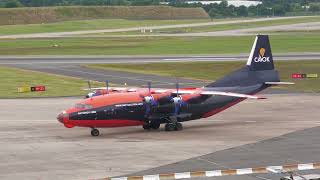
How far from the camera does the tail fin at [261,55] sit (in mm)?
54219

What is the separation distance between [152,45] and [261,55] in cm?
8561

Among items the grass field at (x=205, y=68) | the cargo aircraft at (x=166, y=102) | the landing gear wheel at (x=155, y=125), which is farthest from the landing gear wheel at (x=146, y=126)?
the grass field at (x=205, y=68)

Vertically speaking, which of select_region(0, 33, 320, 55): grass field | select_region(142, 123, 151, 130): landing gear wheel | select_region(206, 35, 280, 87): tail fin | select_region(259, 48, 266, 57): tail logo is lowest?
select_region(0, 33, 320, 55): grass field

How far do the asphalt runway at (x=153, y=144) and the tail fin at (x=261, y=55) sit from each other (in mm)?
4033

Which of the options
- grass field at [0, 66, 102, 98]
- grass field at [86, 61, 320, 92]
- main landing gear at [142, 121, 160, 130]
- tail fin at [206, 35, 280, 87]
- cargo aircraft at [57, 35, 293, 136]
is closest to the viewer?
cargo aircraft at [57, 35, 293, 136]

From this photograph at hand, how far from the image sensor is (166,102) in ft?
161

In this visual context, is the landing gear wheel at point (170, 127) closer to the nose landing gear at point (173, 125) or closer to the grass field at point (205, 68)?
the nose landing gear at point (173, 125)

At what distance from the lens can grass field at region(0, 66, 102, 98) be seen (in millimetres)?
70062

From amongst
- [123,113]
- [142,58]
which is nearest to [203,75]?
[142,58]

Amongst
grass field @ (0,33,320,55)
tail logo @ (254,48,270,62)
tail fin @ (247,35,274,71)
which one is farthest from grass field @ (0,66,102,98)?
grass field @ (0,33,320,55)

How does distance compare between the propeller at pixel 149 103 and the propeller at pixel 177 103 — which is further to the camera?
the propeller at pixel 177 103

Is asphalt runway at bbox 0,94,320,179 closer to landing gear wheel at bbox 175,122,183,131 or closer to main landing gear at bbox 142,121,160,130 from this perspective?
main landing gear at bbox 142,121,160,130

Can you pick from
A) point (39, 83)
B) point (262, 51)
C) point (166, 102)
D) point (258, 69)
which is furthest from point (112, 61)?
point (166, 102)

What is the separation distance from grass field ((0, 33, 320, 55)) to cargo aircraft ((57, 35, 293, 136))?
223 feet
